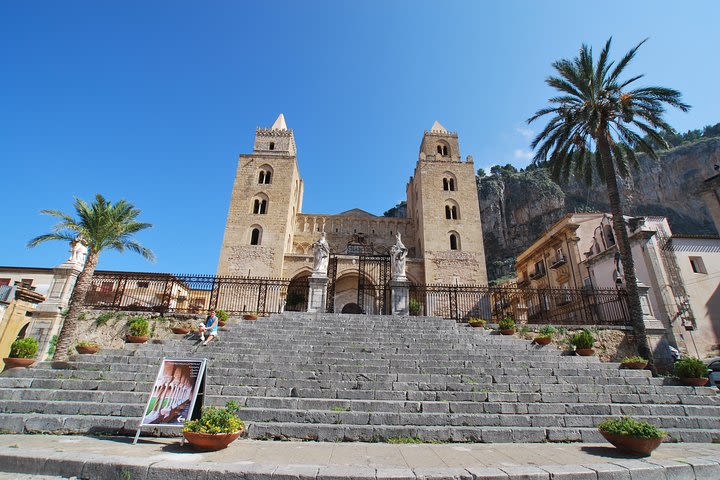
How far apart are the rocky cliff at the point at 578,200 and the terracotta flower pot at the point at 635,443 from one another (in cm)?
4874

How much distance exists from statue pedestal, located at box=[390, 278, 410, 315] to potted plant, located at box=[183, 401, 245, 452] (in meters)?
9.94

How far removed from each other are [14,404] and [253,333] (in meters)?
5.53

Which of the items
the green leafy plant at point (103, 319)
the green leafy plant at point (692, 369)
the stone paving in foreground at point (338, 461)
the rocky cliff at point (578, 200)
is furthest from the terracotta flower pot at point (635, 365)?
the rocky cliff at point (578, 200)

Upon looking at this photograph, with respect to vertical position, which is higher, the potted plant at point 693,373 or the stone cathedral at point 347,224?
the stone cathedral at point 347,224

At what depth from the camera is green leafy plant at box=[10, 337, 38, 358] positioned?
851 centimetres

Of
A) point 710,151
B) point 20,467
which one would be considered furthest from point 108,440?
point 710,151

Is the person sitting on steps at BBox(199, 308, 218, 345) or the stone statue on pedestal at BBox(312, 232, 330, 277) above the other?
the stone statue on pedestal at BBox(312, 232, 330, 277)

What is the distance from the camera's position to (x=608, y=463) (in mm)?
4293

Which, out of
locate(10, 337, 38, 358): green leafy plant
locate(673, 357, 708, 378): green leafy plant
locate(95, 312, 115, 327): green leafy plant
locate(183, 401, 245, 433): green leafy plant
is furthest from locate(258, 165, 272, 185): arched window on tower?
locate(673, 357, 708, 378): green leafy plant

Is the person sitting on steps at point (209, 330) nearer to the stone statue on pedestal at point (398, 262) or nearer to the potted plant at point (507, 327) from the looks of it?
the stone statue on pedestal at point (398, 262)

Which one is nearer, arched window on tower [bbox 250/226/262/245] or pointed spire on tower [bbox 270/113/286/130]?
arched window on tower [bbox 250/226/262/245]

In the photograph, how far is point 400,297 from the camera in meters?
14.6

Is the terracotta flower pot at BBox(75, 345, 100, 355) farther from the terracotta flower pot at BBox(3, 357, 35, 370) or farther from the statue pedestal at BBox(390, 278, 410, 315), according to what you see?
the statue pedestal at BBox(390, 278, 410, 315)

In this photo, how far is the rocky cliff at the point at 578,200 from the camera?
49.6 metres
